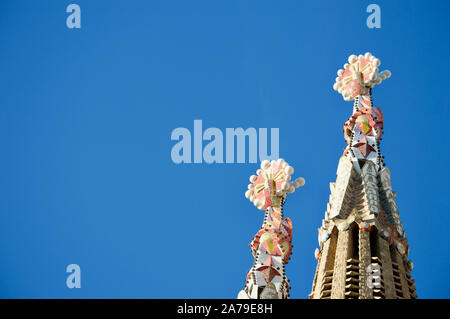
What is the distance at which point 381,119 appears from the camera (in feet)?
169

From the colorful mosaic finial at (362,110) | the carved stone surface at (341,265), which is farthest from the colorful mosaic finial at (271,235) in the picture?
the colorful mosaic finial at (362,110)

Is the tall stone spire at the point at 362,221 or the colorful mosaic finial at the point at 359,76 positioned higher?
the colorful mosaic finial at the point at 359,76

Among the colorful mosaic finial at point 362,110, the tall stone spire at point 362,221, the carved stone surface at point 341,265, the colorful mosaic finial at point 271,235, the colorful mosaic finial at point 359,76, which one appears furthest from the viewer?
the colorful mosaic finial at point 359,76

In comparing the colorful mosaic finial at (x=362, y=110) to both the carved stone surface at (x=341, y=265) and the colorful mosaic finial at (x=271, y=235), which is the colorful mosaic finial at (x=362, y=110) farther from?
the colorful mosaic finial at (x=271, y=235)

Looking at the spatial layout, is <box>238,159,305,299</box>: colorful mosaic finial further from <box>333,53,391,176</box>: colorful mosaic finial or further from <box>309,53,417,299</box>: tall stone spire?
<box>333,53,391,176</box>: colorful mosaic finial

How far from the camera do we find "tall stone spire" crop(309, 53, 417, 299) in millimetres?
43531

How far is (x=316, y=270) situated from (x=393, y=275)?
170 inches

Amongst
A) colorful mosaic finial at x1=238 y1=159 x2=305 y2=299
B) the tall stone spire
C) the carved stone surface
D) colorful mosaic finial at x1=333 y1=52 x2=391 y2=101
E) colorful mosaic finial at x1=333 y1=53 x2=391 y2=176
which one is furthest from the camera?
colorful mosaic finial at x1=333 y1=52 x2=391 y2=101

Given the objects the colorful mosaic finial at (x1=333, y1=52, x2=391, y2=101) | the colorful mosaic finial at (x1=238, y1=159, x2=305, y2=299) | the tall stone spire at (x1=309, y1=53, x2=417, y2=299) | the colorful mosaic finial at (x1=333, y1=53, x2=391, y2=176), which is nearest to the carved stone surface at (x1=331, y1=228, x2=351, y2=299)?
the tall stone spire at (x1=309, y1=53, x2=417, y2=299)

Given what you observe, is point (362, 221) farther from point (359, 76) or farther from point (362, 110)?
point (359, 76)

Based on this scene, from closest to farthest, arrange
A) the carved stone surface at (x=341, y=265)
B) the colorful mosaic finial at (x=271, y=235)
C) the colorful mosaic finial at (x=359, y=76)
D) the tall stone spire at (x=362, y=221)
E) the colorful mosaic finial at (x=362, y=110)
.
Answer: the colorful mosaic finial at (x=271, y=235) → the carved stone surface at (x=341, y=265) → the tall stone spire at (x=362, y=221) → the colorful mosaic finial at (x=362, y=110) → the colorful mosaic finial at (x=359, y=76)

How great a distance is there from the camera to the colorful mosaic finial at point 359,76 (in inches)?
2069

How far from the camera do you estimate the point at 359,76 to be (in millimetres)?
53000
